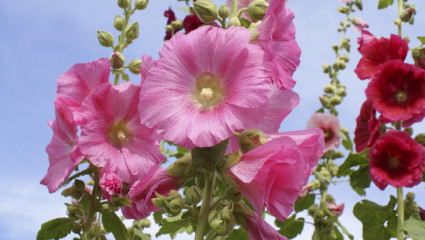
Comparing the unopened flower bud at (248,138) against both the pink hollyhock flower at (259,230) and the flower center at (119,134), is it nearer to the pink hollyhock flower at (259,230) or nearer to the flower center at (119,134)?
the pink hollyhock flower at (259,230)

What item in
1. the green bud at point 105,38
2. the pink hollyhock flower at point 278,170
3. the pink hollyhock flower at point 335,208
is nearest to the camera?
the pink hollyhock flower at point 278,170

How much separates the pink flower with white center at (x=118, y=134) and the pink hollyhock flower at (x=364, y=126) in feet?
4.50

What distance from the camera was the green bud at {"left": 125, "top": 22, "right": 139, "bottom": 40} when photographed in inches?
68.2

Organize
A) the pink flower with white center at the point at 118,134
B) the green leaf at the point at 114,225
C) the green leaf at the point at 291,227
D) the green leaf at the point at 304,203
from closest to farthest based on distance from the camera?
the pink flower with white center at the point at 118,134 < the green leaf at the point at 114,225 < the green leaf at the point at 291,227 < the green leaf at the point at 304,203

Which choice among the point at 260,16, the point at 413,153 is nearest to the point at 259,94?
the point at 260,16

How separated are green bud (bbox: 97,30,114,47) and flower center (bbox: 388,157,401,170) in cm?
137

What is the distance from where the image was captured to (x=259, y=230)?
3.48 ft

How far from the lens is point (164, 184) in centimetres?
111

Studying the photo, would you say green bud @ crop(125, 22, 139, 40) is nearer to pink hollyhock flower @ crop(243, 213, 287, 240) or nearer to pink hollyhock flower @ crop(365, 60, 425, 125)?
pink hollyhock flower @ crop(243, 213, 287, 240)

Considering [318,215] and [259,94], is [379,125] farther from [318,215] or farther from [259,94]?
[259,94]

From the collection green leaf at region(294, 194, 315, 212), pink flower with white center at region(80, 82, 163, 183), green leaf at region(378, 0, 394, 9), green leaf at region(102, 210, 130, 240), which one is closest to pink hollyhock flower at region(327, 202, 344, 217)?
green leaf at region(294, 194, 315, 212)

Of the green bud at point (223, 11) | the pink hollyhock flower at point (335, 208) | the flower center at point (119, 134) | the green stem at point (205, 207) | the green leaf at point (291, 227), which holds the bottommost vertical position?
the pink hollyhock flower at point (335, 208)

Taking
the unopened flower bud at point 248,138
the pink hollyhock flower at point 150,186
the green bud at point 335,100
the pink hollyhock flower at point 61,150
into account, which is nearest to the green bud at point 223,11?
the unopened flower bud at point 248,138

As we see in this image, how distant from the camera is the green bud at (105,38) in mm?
1709
